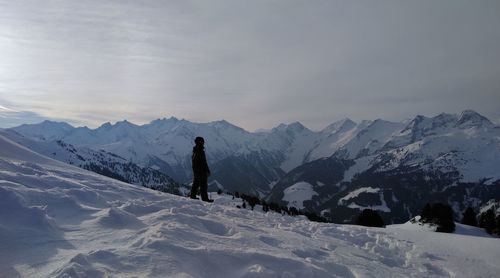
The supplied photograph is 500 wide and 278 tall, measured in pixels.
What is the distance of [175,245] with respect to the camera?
8.95 m

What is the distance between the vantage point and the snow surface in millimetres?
7910

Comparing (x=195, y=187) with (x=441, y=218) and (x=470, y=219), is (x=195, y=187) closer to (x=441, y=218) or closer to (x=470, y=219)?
(x=441, y=218)

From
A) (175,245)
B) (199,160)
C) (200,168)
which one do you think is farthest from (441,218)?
(175,245)

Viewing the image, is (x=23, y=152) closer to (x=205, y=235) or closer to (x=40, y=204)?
(x=40, y=204)

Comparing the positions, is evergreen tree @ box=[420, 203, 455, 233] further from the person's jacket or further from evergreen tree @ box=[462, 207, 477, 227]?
evergreen tree @ box=[462, 207, 477, 227]

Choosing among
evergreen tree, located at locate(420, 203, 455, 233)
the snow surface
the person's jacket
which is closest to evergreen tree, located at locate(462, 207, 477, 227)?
evergreen tree, located at locate(420, 203, 455, 233)

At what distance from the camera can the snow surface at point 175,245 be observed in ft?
26.0

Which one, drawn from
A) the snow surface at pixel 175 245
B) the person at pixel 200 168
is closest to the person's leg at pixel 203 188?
the person at pixel 200 168

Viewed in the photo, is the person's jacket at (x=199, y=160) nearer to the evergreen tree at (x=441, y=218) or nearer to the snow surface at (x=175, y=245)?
the snow surface at (x=175, y=245)

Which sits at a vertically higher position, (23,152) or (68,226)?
(23,152)

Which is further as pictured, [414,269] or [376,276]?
[414,269]

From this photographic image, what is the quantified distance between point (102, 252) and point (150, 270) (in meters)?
1.25

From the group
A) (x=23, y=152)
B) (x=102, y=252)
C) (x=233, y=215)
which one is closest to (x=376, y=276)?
(x=102, y=252)

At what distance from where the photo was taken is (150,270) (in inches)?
299
